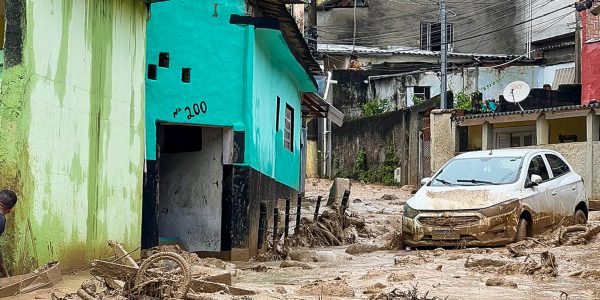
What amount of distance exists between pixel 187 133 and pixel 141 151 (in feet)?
10.1

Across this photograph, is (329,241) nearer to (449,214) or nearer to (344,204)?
(344,204)

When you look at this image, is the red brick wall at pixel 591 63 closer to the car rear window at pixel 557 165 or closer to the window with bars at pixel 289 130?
the window with bars at pixel 289 130

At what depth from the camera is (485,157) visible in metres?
16.0

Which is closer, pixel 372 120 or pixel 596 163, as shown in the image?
pixel 596 163

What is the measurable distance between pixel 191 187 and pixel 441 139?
18239mm

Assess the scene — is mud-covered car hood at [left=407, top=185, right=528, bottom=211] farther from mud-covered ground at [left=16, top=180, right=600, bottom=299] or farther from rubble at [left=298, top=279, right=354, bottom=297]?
rubble at [left=298, top=279, right=354, bottom=297]

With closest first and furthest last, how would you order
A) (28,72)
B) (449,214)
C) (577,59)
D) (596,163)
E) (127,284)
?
(127,284) → (28,72) → (449,214) → (596,163) → (577,59)

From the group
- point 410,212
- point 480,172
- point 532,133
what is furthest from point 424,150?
point 410,212

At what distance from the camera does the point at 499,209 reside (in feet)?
46.9

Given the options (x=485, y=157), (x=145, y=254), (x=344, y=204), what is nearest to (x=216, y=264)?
(x=145, y=254)

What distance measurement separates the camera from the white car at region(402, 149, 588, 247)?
47.0 feet

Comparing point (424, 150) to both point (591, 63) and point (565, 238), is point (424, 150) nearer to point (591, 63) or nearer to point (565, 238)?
point (591, 63)

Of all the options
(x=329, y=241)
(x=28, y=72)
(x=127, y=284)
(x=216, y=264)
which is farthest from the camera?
(x=329, y=241)

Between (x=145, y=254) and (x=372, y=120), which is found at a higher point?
(x=372, y=120)
